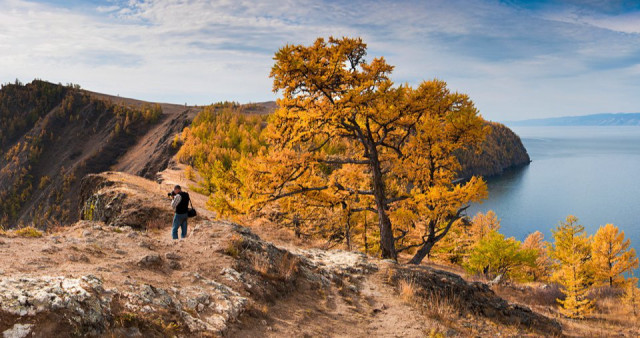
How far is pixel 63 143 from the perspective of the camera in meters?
122

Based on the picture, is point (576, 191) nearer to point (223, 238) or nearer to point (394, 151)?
point (394, 151)

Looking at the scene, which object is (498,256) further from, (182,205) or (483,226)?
(182,205)

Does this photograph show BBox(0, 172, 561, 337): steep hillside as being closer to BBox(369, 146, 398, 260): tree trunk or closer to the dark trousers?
the dark trousers

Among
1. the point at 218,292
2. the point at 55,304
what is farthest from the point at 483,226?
the point at 55,304

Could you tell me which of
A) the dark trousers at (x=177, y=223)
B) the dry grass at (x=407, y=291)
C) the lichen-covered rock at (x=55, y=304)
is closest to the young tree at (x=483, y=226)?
the dry grass at (x=407, y=291)

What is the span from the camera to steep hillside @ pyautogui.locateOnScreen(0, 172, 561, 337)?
18.7ft

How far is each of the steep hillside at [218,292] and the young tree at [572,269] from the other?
44.0ft

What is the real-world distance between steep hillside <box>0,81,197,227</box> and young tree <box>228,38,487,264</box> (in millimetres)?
71610

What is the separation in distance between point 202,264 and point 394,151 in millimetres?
10545

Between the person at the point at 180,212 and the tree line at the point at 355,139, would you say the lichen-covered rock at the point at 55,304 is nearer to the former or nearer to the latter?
the person at the point at 180,212

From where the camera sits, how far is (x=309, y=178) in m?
15.5

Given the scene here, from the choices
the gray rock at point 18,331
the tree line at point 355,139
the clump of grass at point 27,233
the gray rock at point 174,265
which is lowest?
the gray rock at point 174,265

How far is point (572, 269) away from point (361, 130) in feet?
65.6

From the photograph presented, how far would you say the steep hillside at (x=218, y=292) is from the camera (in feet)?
18.7
